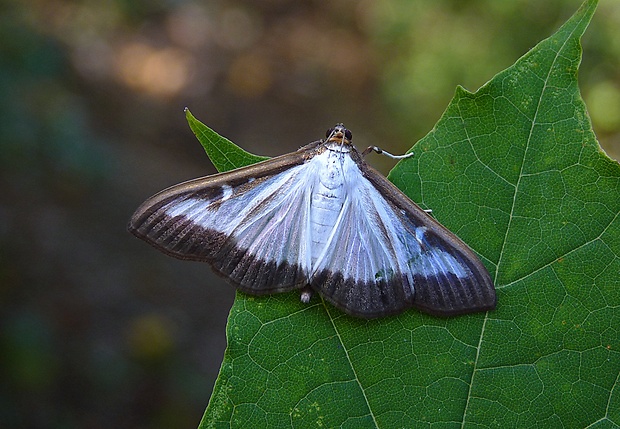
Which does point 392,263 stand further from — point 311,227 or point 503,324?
point 503,324

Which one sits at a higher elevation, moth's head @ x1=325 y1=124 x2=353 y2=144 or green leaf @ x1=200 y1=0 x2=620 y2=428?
moth's head @ x1=325 y1=124 x2=353 y2=144

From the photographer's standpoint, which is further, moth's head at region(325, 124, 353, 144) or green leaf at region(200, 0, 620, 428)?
moth's head at region(325, 124, 353, 144)

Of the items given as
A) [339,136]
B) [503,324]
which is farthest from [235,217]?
[503,324]

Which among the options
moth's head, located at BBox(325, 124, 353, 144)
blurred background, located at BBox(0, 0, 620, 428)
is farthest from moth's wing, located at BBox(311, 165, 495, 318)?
blurred background, located at BBox(0, 0, 620, 428)

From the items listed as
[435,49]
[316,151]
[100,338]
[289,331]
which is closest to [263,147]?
[435,49]

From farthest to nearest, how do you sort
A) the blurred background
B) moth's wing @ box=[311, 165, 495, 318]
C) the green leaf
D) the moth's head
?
the blurred background → the moth's head → moth's wing @ box=[311, 165, 495, 318] → the green leaf

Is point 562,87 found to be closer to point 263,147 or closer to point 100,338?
point 100,338

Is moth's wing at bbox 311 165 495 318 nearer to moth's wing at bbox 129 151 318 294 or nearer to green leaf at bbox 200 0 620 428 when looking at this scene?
green leaf at bbox 200 0 620 428
